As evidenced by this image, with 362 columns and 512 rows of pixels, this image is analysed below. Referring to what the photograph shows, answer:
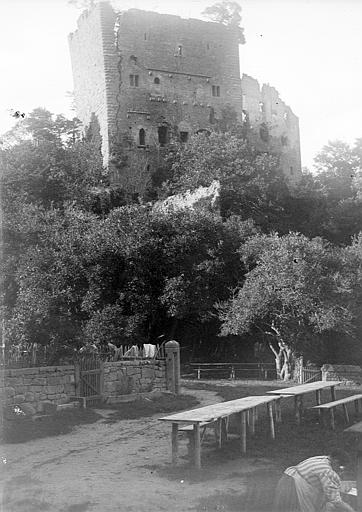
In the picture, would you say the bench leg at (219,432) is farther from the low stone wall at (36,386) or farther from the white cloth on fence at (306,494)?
the low stone wall at (36,386)

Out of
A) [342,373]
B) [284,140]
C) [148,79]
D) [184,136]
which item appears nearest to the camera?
[342,373]

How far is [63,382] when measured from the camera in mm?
14984

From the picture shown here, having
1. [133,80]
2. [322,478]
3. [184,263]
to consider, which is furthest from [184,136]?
[322,478]

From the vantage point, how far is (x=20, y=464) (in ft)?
31.6

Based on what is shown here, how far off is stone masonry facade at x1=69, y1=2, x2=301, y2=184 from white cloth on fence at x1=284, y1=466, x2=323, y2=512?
39.5 meters

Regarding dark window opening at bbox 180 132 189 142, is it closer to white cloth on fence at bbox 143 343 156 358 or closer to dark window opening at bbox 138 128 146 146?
dark window opening at bbox 138 128 146 146

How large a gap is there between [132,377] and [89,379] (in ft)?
6.22

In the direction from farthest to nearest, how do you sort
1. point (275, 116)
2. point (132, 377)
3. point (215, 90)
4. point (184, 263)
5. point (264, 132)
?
point (275, 116), point (264, 132), point (215, 90), point (184, 263), point (132, 377)

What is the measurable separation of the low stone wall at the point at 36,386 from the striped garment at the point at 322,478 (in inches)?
322

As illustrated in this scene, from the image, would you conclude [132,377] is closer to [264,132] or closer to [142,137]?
[142,137]

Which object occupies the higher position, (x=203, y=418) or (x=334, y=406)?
(x=203, y=418)

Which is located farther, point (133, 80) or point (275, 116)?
point (275, 116)

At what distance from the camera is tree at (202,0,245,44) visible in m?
52.3

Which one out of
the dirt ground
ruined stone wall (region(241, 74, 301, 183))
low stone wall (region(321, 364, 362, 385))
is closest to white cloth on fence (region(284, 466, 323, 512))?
the dirt ground
